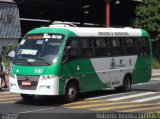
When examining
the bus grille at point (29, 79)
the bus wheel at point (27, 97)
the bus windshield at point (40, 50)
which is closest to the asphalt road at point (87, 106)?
the bus wheel at point (27, 97)

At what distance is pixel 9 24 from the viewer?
123 feet

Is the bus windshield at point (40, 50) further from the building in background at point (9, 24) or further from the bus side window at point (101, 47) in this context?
the building in background at point (9, 24)

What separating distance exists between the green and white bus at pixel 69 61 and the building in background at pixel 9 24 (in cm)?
1623

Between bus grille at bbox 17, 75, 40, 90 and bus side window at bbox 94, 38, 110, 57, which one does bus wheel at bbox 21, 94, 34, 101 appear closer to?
bus grille at bbox 17, 75, 40, 90

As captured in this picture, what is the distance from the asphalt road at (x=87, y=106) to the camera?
577 inches

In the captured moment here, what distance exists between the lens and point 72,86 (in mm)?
18109

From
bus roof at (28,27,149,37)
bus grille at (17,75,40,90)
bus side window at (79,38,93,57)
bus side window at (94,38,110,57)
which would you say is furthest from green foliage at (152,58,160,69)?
bus grille at (17,75,40,90)

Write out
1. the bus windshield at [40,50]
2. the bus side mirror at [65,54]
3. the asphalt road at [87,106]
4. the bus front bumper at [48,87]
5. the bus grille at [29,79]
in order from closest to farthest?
the asphalt road at [87,106] < the bus front bumper at [48,87] < the bus grille at [29,79] < the bus windshield at [40,50] < the bus side mirror at [65,54]

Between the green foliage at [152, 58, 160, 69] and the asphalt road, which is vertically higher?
the asphalt road

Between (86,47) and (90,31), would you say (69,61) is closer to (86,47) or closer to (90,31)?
(86,47)

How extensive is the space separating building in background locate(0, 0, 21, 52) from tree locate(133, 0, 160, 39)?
12867mm

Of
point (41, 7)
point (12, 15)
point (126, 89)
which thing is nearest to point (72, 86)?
point (126, 89)

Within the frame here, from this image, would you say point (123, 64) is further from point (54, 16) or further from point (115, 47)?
point (54, 16)

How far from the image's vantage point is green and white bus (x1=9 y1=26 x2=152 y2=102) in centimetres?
1720
